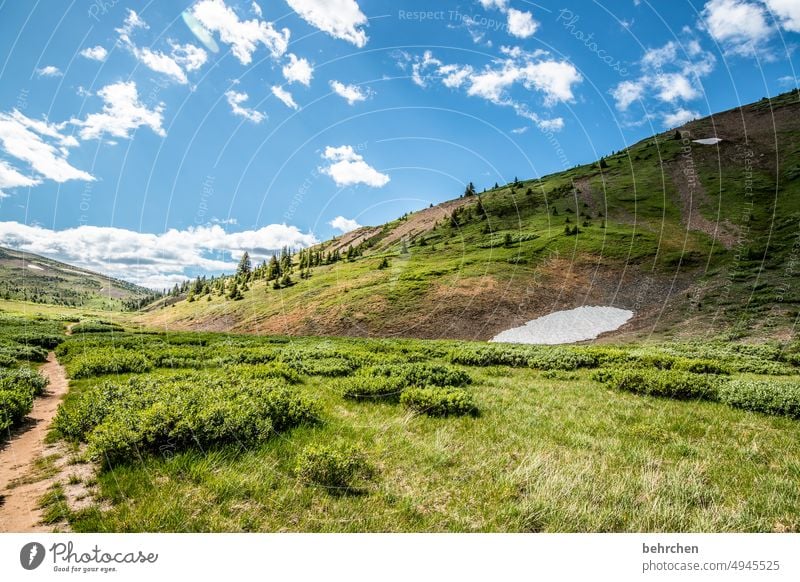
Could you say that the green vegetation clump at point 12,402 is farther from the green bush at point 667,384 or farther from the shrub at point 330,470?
the green bush at point 667,384

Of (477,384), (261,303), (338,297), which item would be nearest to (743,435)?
(477,384)

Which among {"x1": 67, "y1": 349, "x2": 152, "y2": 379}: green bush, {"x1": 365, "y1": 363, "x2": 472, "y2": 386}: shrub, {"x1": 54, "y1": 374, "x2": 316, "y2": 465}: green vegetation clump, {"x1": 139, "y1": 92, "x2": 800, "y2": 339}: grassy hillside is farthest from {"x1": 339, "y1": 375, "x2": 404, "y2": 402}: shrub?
{"x1": 139, "y1": 92, "x2": 800, "y2": 339}: grassy hillside

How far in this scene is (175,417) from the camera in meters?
6.95

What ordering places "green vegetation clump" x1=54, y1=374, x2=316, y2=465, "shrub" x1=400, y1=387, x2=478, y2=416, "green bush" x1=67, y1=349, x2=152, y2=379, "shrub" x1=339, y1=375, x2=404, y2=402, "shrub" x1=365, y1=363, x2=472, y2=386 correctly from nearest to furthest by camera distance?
"green vegetation clump" x1=54, y1=374, x2=316, y2=465 < "shrub" x1=400, y1=387, x2=478, y2=416 < "shrub" x1=339, y1=375, x2=404, y2=402 < "shrub" x1=365, y1=363, x2=472, y2=386 < "green bush" x1=67, y1=349, x2=152, y2=379

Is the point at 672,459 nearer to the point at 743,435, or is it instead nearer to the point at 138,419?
the point at 743,435

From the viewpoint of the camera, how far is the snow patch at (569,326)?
43.1 metres

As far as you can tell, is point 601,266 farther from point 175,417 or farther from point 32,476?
point 32,476

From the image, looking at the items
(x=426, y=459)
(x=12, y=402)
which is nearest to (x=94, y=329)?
(x=12, y=402)

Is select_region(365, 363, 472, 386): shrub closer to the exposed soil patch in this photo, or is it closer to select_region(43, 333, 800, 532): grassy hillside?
select_region(43, 333, 800, 532): grassy hillside

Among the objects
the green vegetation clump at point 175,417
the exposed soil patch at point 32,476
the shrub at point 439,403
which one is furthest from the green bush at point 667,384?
the exposed soil patch at point 32,476

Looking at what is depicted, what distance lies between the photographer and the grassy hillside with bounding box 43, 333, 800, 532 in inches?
191

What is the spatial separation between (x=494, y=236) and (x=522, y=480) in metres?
82.7

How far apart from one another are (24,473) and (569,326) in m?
48.1

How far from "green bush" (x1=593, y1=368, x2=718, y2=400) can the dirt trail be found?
15700 millimetres
